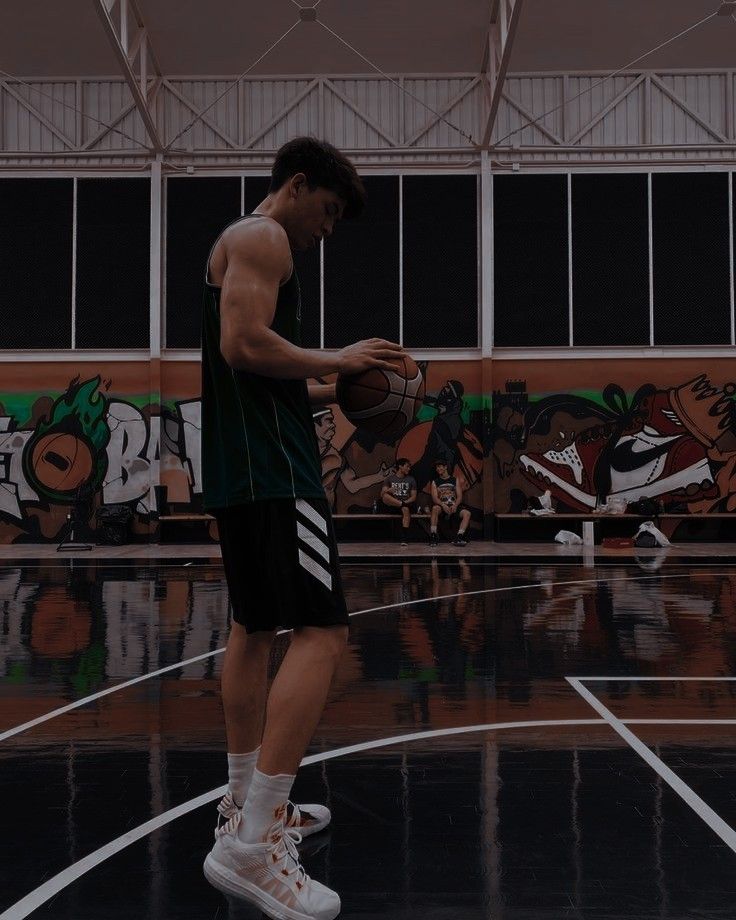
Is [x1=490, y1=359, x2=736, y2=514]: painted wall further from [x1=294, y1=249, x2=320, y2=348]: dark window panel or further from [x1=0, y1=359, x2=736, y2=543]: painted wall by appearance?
[x1=294, y1=249, x2=320, y2=348]: dark window panel

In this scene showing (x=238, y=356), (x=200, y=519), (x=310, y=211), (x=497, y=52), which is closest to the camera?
(x=238, y=356)

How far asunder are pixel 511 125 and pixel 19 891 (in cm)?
1592

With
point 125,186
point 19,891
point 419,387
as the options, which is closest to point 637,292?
point 125,186

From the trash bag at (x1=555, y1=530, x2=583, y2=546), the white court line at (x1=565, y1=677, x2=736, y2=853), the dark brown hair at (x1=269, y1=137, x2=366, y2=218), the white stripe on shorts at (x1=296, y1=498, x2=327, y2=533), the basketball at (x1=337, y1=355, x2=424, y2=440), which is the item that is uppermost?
the dark brown hair at (x1=269, y1=137, x2=366, y2=218)

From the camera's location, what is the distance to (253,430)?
256cm

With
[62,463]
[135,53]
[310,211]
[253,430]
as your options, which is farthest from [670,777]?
A: [135,53]

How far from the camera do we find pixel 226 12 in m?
14.9

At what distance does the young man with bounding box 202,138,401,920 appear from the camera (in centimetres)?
240

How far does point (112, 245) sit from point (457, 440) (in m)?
6.84

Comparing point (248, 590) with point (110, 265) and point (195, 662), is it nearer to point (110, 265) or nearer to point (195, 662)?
point (195, 662)

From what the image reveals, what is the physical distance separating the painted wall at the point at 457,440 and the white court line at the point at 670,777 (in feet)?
38.0

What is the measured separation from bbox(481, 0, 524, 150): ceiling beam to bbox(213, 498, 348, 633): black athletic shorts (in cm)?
1185

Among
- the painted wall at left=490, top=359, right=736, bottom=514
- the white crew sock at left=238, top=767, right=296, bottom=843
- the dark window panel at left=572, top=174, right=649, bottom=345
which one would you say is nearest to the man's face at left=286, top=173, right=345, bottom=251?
the white crew sock at left=238, top=767, right=296, bottom=843

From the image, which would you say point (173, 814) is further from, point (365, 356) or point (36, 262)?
point (36, 262)
